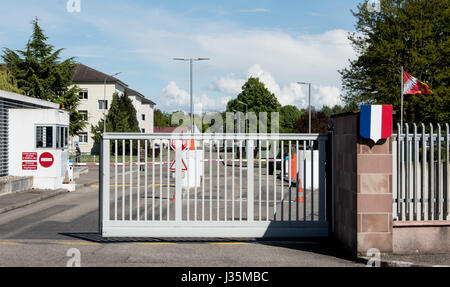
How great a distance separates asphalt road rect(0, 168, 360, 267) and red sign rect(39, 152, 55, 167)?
8.21 m

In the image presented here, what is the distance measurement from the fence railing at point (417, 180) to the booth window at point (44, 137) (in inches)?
545

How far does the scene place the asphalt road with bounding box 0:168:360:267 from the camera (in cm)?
651

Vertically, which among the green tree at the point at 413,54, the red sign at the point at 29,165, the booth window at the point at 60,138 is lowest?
the red sign at the point at 29,165

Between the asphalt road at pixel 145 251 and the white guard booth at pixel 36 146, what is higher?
the white guard booth at pixel 36 146

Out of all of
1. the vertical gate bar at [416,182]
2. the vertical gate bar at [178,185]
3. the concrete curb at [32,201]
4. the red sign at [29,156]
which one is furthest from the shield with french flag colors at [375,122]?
the red sign at [29,156]

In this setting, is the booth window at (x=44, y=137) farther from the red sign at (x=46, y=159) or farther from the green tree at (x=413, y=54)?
the green tree at (x=413, y=54)

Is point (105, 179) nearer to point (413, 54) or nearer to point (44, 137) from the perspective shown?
point (44, 137)

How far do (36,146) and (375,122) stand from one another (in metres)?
14.3

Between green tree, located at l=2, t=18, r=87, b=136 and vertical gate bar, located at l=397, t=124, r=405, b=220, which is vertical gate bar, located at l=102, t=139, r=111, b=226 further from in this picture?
green tree, located at l=2, t=18, r=87, b=136

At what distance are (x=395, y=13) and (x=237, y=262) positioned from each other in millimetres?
35236

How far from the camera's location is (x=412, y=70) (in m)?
35.6

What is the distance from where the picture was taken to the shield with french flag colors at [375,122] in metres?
6.50

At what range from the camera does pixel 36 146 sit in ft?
57.7

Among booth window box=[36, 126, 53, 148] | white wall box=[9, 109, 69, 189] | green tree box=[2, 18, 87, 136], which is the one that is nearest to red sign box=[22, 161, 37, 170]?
white wall box=[9, 109, 69, 189]
